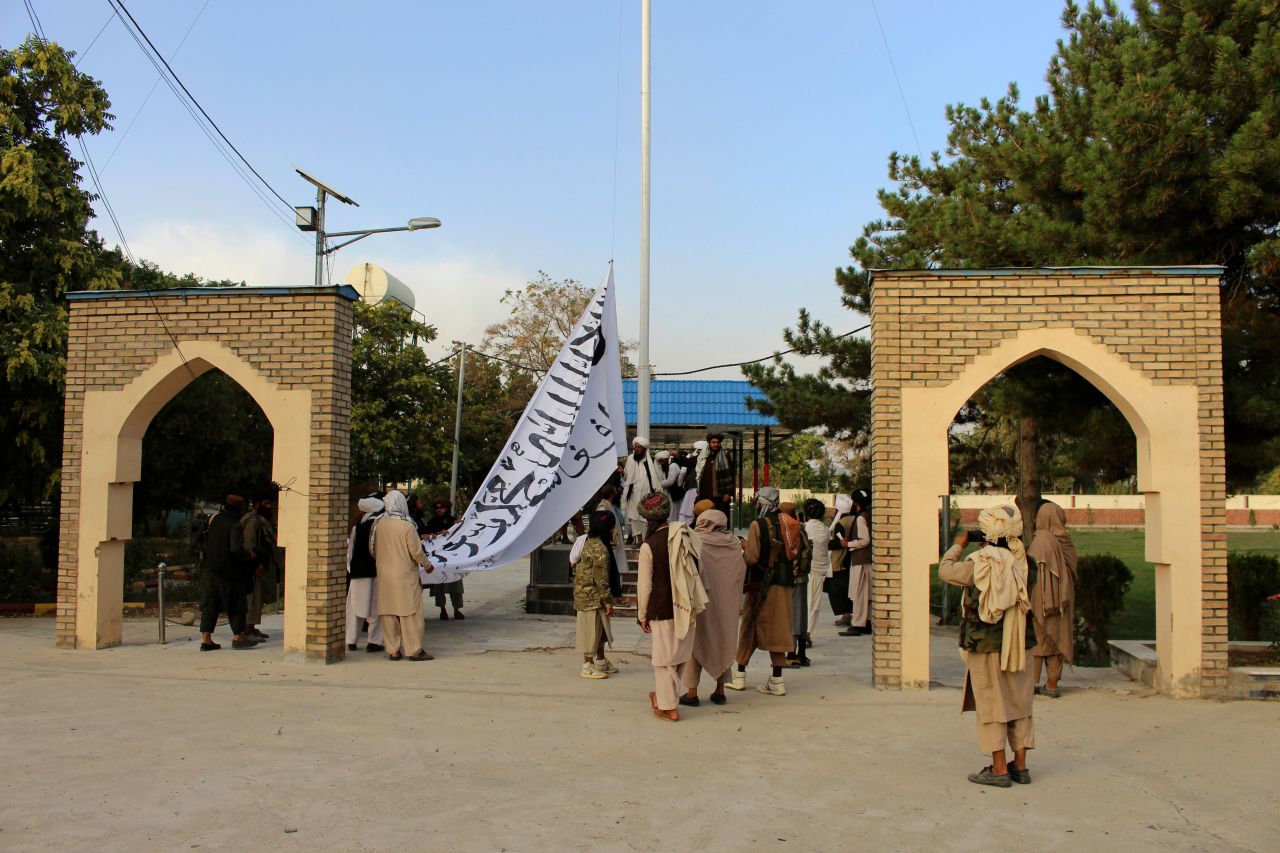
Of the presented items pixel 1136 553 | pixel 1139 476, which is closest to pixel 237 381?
pixel 1139 476

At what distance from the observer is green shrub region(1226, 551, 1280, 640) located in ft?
36.4

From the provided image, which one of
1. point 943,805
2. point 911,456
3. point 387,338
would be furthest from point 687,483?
point 387,338

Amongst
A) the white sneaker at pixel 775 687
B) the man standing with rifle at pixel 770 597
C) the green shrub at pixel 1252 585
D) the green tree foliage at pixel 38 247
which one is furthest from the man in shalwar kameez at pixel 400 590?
the green shrub at pixel 1252 585

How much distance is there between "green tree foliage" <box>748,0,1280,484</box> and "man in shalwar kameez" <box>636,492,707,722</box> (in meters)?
5.58

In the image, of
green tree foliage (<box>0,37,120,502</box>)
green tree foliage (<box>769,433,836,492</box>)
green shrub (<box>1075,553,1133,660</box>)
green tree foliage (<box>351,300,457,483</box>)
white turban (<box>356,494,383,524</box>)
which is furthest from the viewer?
green tree foliage (<box>769,433,836,492</box>)

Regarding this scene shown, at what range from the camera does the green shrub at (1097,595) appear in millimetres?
11188

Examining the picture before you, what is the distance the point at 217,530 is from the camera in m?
10.6

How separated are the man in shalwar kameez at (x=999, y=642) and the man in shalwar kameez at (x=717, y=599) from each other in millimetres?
2436

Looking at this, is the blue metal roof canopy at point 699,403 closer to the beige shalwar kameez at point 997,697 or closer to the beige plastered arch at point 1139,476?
the beige plastered arch at point 1139,476

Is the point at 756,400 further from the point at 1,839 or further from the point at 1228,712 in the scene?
the point at 1,839

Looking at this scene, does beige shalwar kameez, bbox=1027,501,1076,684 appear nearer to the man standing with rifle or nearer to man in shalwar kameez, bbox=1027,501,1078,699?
man in shalwar kameez, bbox=1027,501,1078,699

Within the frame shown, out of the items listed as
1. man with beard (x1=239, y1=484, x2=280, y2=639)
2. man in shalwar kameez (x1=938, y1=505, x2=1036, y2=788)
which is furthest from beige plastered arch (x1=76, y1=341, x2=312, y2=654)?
man in shalwar kameez (x1=938, y1=505, x2=1036, y2=788)

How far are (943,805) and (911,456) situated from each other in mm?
3843

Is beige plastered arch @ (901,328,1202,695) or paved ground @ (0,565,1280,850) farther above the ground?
beige plastered arch @ (901,328,1202,695)
